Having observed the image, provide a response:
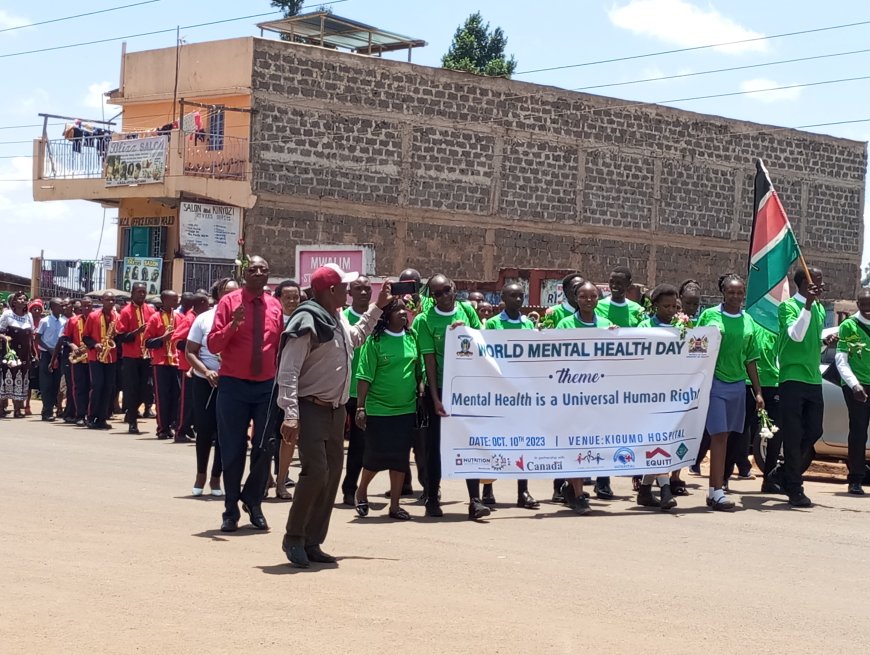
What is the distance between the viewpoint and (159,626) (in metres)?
6.32

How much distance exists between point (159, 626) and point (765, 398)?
7.91 m

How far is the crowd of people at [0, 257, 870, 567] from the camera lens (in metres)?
8.25

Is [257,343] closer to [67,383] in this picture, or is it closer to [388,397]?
[388,397]

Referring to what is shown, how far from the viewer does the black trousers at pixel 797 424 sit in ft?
38.8

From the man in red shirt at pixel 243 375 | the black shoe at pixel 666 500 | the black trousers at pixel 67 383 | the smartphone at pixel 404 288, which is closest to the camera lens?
the man in red shirt at pixel 243 375

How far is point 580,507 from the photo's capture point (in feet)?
36.0

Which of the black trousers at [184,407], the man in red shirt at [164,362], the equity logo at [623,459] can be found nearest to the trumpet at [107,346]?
the man in red shirt at [164,362]

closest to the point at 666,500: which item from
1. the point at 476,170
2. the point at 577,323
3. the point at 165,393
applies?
the point at 577,323

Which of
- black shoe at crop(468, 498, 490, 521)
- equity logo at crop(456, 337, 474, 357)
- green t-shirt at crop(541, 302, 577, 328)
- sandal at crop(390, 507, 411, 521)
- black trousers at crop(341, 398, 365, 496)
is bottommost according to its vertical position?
sandal at crop(390, 507, 411, 521)

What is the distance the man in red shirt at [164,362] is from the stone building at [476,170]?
12.6 meters

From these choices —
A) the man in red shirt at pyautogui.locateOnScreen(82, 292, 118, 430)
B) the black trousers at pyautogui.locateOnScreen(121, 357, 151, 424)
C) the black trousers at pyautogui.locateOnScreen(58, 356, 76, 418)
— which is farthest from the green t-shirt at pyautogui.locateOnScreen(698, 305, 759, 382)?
the black trousers at pyautogui.locateOnScreen(58, 356, 76, 418)

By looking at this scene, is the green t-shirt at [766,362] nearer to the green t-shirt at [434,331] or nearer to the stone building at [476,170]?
the green t-shirt at [434,331]

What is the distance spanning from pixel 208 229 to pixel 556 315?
20.4 metres

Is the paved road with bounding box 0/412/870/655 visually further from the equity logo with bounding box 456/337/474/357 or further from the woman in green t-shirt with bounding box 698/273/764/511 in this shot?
the equity logo with bounding box 456/337/474/357
